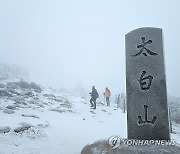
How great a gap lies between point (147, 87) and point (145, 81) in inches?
8.1

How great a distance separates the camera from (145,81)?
23.1ft

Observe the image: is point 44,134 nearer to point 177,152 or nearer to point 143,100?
point 143,100

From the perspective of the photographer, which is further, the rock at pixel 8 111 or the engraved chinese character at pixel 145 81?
the rock at pixel 8 111

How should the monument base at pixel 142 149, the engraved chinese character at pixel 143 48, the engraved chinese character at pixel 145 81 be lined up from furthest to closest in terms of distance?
the engraved chinese character at pixel 143 48 < the engraved chinese character at pixel 145 81 < the monument base at pixel 142 149

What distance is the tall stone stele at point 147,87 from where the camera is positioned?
22.2ft

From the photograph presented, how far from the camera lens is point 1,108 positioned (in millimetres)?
14625

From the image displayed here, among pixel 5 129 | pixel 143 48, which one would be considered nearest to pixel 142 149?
pixel 143 48

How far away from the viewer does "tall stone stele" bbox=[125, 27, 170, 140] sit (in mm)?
6754

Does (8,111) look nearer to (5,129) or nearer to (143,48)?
(5,129)

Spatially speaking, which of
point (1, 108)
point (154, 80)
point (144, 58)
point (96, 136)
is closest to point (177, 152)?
point (154, 80)
